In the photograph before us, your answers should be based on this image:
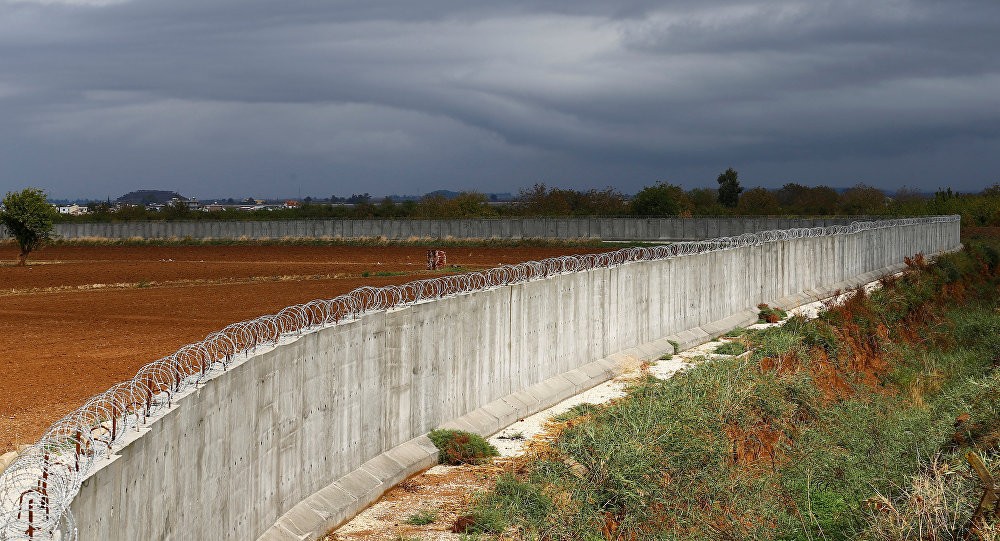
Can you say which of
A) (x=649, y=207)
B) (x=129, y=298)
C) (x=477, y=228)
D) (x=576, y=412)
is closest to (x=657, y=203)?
(x=649, y=207)

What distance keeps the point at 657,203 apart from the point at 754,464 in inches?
3604

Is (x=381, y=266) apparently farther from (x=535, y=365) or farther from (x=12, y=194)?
(x=535, y=365)

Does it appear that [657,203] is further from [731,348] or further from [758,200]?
[731,348]

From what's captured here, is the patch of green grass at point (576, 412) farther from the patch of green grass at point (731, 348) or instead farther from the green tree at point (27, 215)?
the green tree at point (27, 215)

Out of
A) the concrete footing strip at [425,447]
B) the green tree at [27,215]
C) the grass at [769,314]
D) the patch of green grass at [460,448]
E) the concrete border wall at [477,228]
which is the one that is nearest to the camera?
the concrete footing strip at [425,447]

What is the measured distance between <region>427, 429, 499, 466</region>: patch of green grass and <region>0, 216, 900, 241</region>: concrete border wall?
6989 cm

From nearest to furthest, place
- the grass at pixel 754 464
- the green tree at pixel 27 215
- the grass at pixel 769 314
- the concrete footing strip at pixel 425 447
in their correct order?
the grass at pixel 754 464 < the concrete footing strip at pixel 425 447 < the grass at pixel 769 314 < the green tree at pixel 27 215

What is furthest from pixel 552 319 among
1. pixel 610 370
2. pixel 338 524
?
pixel 338 524

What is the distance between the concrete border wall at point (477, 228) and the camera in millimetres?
85938

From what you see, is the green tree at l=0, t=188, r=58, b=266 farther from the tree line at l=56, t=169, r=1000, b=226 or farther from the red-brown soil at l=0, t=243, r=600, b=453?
the tree line at l=56, t=169, r=1000, b=226

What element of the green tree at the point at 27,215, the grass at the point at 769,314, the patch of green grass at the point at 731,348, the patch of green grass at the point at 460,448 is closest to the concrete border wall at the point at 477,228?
the green tree at the point at 27,215

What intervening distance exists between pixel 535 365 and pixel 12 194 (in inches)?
2035

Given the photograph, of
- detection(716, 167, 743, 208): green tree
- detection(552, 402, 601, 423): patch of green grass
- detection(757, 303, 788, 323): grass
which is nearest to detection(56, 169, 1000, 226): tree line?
detection(716, 167, 743, 208): green tree

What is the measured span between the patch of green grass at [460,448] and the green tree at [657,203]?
290ft
